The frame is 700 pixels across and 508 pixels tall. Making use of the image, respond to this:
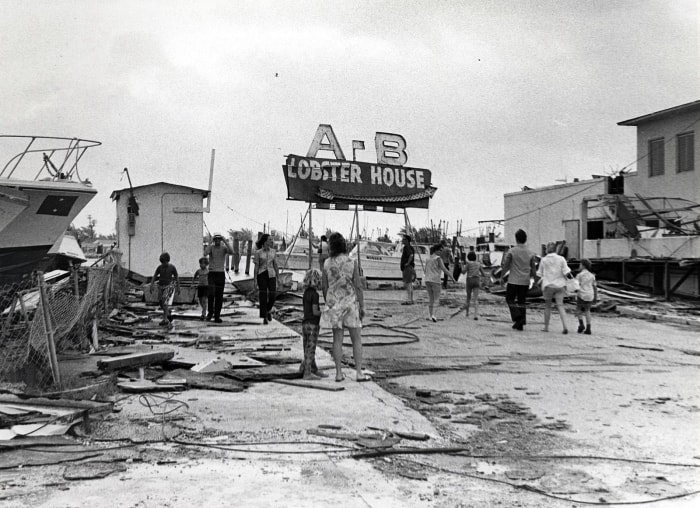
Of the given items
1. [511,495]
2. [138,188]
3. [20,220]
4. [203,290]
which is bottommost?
[511,495]

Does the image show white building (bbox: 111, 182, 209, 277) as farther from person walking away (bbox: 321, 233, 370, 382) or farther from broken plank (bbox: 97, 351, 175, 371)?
person walking away (bbox: 321, 233, 370, 382)

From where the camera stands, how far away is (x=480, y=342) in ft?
38.3

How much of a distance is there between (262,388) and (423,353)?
3615 millimetres

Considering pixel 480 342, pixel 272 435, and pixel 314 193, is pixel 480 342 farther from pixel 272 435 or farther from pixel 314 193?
pixel 314 193

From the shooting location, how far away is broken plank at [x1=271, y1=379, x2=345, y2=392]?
292 inches

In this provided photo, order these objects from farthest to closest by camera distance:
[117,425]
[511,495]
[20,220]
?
[20,220] < [117,425] < [511,495]

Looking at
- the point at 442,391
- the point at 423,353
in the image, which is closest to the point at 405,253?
the point at 423,353

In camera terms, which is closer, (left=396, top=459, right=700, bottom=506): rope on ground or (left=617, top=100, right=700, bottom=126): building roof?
(left=396, top=459, right=700, bottom=506): rope on ground

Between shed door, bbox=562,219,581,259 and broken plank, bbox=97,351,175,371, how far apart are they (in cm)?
2512

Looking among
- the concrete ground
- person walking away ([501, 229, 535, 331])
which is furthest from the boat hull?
person walking away ([501, 229, 535, 331])

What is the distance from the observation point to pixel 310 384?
762 centimetres

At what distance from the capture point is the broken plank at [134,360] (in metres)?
7.87

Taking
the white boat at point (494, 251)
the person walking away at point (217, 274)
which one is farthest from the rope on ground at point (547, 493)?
the white boat at point (494, 251)

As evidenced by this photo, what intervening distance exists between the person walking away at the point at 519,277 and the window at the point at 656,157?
17.9 metres
